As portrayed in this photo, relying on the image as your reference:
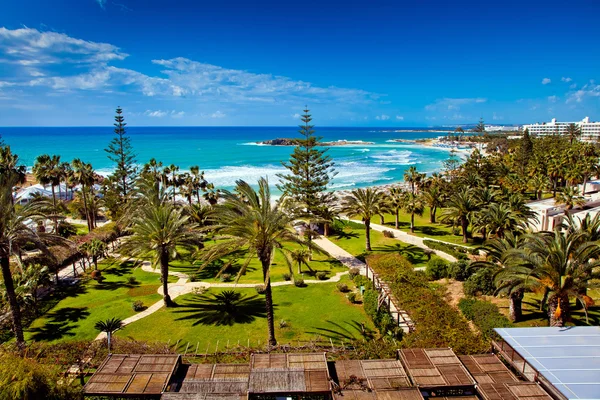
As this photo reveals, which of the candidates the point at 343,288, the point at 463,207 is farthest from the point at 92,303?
the point at 463,207

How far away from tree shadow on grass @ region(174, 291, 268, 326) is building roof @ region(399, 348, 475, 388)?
833cm

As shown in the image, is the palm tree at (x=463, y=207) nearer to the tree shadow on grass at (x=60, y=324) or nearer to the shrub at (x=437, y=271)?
the shrub at (x=437, y=271)

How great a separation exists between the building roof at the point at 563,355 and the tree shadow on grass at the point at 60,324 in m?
17.5

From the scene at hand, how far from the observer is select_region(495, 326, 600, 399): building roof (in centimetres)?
952

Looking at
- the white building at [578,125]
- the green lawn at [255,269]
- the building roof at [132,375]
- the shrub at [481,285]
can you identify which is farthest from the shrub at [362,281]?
the white building at [578,125]

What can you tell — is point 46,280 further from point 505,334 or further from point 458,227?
point 458,227

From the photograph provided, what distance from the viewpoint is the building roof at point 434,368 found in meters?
10.3

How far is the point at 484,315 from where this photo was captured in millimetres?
16078

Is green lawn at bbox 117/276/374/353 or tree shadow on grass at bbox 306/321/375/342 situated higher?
green lawn at bbox 117/276/374/353

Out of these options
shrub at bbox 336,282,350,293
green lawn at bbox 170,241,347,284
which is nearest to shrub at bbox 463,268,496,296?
shrub at bbox 336,282,350,293

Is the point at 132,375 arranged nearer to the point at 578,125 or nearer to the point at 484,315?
the point at 484,315

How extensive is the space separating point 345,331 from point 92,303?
13.3 m

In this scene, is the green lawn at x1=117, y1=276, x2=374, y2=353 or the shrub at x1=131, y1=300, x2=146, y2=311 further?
the shrub at x1=131, y1=300, x2=146, y2=311

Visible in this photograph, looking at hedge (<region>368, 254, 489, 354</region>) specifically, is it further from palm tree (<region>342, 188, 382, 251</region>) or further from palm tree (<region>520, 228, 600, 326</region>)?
palm tree (<region>342, 188, 382, 251</region>)
